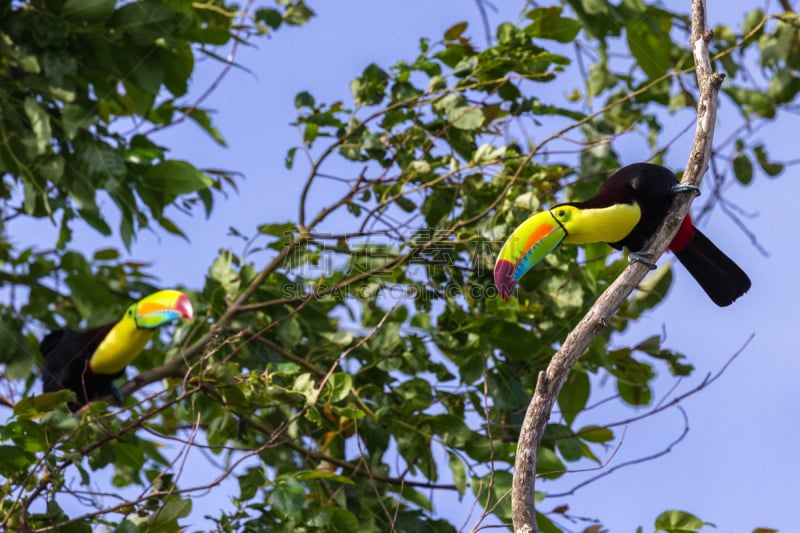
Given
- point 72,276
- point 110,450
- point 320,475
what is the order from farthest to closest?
point 72,276, point 110,450, point 320,475

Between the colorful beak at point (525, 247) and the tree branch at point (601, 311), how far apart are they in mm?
308

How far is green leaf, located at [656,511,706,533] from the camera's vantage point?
9.94 feet

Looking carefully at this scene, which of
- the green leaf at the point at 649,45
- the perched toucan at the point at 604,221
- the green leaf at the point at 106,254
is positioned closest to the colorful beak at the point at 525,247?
the perched toucan at the point at 604,221

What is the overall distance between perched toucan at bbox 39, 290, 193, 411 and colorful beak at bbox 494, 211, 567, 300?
145 centimetres

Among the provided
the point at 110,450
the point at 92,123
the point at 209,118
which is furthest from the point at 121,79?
the point at 110,450

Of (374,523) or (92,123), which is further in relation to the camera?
(92,123)

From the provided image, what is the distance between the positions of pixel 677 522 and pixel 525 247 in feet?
3.18

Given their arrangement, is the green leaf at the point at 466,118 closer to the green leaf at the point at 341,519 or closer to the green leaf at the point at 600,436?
the green leaf at the point at 600,436

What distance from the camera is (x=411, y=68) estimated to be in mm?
4004

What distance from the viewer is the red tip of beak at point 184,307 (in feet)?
12.3

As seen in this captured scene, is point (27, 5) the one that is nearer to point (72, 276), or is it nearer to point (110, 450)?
point (72, 276)

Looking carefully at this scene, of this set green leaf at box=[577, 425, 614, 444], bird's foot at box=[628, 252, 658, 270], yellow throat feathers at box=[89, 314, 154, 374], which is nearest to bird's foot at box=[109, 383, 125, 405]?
yellow throat feathers at box=[89, 314, 154, 374]

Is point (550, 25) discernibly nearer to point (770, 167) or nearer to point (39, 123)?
point (770, 167)

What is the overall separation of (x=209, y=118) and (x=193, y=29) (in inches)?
24.7
